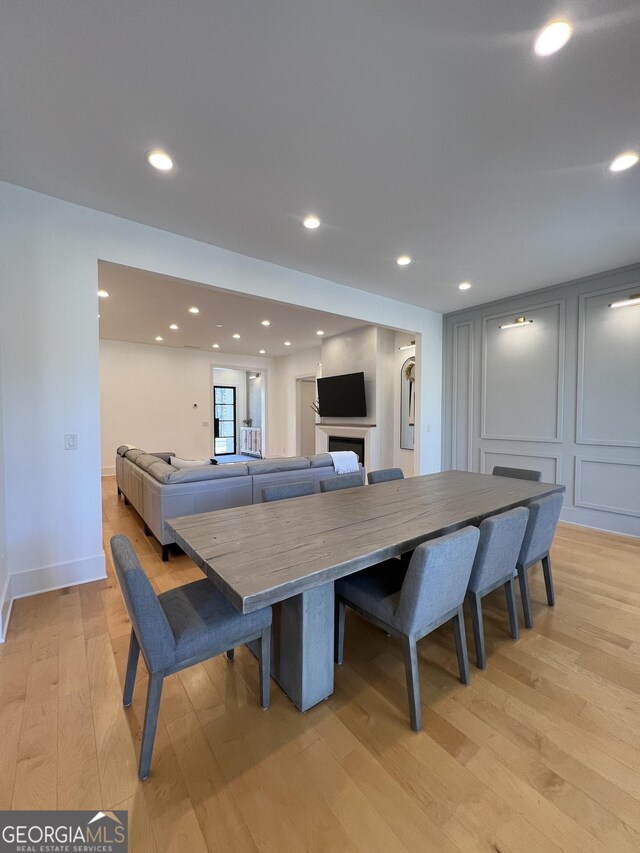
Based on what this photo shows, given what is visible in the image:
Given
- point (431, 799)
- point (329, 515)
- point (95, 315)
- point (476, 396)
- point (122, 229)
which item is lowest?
point (431, 799)

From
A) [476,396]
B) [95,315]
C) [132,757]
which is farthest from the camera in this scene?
[476,396]

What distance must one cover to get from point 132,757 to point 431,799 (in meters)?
1.08

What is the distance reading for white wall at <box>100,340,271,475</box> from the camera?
7129 mm

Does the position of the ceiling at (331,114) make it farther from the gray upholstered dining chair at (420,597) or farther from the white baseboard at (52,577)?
the white baseboard at (52,577)

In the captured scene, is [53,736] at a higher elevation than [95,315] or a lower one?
lower

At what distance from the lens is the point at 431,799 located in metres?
1.14

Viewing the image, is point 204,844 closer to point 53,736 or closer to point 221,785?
point 221,785

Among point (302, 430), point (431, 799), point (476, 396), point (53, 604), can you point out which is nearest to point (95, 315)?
→ point (53, 604)

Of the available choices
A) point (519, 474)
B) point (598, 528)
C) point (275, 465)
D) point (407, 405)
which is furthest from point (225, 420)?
point (598, 528)

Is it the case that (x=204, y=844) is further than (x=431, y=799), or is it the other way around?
(x=431, y=799)

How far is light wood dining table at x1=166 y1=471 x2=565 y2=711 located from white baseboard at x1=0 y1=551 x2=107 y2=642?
145cm

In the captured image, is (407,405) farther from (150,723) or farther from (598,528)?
(150,723)

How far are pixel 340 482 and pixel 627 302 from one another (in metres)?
3.60

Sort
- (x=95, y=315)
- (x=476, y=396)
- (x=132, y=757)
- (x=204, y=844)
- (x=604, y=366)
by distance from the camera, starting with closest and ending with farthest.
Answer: (x=204, y=844) → (x=132, y=757) → (x=95, y=315) → (x=604, y=366) → (x=476, y=396)
